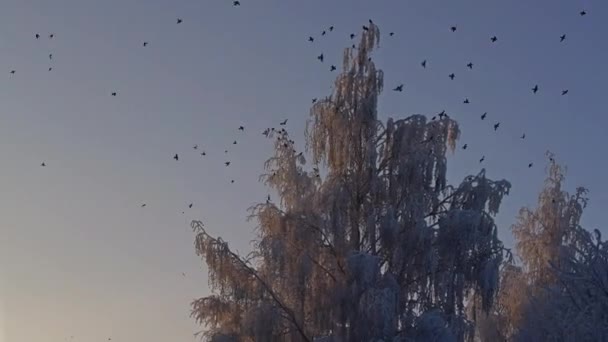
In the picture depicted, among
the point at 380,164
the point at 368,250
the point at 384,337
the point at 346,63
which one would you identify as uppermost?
the point at 346,63

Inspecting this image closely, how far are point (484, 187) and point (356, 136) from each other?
→ 2997 millimetres

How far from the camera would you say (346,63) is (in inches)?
985

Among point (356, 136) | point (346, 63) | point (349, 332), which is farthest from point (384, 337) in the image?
point (346, 63)

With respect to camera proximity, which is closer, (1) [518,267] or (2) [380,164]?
(2) [380,164]

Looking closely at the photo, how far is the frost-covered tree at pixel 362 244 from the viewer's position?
2239 centimetres

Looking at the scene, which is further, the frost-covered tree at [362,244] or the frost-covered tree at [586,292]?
Result: the frost-covered tree at [362,244]

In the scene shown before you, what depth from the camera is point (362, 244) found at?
925 inches

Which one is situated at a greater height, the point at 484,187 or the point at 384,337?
the point at 484,187

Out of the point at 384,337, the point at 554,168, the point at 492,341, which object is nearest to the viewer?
the point at 384,337

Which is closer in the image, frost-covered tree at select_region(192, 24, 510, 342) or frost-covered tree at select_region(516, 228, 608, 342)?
frost-covered tree at select_region(516, 228, 608, 342)

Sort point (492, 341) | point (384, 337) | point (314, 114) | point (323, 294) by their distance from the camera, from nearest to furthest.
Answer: point (384, 337) → point (323, 294) → point (314, 114) → point (492, 341)

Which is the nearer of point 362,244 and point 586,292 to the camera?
point 586,292

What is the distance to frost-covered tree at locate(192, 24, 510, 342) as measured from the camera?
2239 cm

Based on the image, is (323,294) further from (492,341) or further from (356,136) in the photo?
(492,341)
